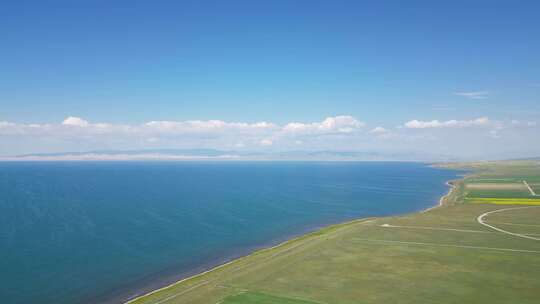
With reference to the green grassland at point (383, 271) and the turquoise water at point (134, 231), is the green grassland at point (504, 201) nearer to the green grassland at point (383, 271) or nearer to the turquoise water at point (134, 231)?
the turquoise water at point (134, 231)

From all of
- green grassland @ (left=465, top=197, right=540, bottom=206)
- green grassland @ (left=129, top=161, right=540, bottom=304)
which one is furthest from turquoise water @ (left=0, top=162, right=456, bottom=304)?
green grassland @ (left=465, top=197, right=540, bottom=206)

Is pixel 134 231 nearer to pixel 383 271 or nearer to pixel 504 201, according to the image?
pixel 383 271

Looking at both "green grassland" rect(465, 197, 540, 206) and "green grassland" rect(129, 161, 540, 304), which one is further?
"green grassland" rect(465, 197, 540, 206)

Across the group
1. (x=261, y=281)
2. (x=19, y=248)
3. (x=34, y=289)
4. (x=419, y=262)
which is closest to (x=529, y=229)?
(x=419, y=262)

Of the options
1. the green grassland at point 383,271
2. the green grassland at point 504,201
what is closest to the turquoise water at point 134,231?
the green grassland at point 383,271

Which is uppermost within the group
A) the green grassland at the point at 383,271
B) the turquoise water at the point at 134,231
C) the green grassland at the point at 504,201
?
the green grassland at the point at 504,201

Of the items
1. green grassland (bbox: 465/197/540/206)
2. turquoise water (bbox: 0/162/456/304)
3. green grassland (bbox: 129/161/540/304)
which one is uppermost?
green grassland (bbox: 465/197/540/206)

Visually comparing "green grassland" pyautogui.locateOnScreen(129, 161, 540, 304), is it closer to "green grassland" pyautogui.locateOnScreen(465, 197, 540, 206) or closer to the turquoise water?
the turquoise water

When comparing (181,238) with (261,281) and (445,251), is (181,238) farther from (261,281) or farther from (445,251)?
(445,251)

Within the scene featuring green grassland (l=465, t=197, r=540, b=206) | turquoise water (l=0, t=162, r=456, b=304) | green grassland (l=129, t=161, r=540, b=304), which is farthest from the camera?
green grassland (l=465, t=197, r=540, b=206)
